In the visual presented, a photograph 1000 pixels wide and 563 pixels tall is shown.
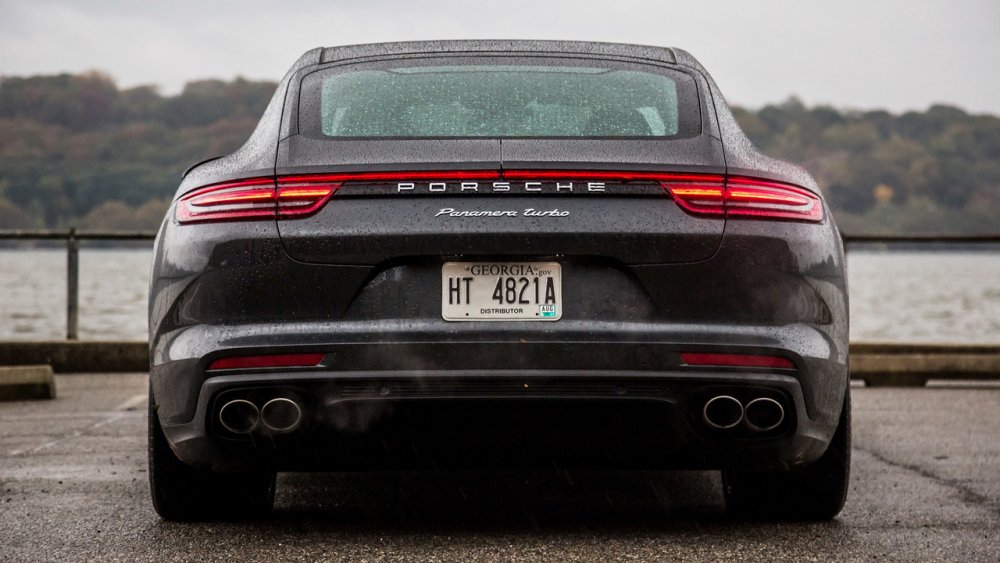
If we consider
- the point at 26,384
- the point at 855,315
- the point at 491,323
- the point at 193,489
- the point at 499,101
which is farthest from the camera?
the point at 855,315

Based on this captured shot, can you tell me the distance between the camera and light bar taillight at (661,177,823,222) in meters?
3.69

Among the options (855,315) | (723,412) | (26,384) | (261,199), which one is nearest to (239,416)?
(261,199)

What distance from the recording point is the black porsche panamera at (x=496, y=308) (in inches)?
142

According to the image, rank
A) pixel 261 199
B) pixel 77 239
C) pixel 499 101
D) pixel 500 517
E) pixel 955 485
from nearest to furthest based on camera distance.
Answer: pixel 261 199 → pixel 499 101 → pixel 500 517 → pixel 955 485 → pixel 77 239

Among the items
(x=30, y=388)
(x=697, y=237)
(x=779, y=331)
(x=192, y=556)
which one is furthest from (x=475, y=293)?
(x=30, y=388)

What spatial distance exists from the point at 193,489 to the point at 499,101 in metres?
1.60

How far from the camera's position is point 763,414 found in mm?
3693

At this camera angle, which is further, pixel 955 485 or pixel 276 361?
pixel 955 485

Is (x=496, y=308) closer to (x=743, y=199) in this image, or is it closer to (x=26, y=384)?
(x=743, y=199)

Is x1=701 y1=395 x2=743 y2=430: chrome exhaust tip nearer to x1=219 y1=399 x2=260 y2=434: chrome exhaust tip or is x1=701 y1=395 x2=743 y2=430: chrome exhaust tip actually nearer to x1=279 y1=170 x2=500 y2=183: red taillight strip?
x1=279 y1=170 x2=500 y2=183: red taillight strip

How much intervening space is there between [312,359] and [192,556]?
2.39ft

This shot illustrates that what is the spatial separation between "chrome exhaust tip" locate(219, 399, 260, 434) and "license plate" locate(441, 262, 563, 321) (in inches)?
24.7

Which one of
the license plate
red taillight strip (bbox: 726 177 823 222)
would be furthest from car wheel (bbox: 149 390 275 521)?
red taillight strip (bbox: 726 177 823 222)

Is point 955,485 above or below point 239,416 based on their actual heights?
below
